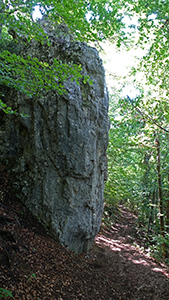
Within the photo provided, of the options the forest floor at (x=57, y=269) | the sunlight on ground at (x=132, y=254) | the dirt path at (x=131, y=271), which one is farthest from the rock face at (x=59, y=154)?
the sunlight on ground at (x=132, y=254)

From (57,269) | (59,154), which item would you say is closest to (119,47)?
(59,154)

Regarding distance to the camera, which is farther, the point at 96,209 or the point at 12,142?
the point at 96,209

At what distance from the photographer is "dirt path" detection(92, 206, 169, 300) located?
18.8 feet

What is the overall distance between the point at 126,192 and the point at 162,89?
6559 mm

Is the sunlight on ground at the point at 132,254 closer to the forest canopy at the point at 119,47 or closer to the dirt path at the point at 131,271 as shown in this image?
the dirt path at the point at 131,271

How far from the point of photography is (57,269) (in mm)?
4668

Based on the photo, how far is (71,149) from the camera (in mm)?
6363

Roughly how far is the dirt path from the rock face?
1157 mm

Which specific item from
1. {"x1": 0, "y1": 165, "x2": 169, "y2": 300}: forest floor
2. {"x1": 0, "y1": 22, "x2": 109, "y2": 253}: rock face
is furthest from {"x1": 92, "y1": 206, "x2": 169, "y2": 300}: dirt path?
{"x1": 0, "y1": 22, "x2": 109, "y2": 253}: rock face

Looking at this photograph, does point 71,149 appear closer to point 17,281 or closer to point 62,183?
point 62,183

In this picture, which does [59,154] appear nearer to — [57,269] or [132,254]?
[57,269]

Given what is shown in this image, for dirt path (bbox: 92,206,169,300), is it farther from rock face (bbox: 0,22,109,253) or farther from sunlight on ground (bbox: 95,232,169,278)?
rock face (bbox: 0,22,109,253)

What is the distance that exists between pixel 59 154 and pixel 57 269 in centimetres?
319

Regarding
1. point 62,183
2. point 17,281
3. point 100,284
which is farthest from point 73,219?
point 17,281
